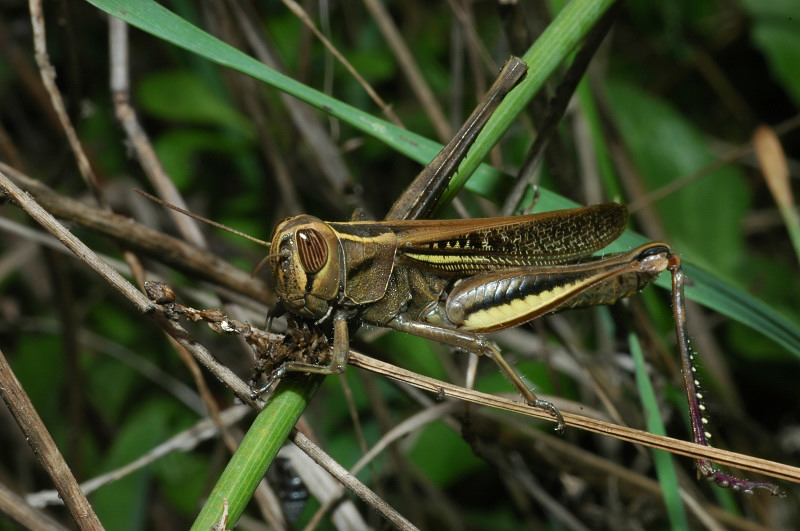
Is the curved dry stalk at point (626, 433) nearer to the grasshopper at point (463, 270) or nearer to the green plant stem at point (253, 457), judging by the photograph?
the grasshopper at point (463, 270)

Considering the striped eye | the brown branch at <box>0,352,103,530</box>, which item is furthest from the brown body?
the brown branch at <box>0,352,103,530</box>

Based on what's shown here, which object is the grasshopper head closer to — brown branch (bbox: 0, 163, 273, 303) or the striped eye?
the striped eye

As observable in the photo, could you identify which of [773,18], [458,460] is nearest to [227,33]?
[458,460]

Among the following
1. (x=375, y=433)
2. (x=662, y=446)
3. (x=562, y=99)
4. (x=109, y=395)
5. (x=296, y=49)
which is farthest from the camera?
(x=296, y=49)

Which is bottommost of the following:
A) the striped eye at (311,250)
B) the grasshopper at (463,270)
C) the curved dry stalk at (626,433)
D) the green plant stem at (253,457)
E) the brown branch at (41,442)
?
the brown branch at (41,442)

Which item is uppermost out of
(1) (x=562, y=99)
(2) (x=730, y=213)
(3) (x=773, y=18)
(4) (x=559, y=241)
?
(3) (x=773, y=18)

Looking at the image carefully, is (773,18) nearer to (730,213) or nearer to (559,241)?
(730,213)

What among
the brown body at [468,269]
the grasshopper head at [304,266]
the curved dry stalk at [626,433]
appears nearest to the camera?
the curved dry stalk at [626,433]

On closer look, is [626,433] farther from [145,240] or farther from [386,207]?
[386,207]

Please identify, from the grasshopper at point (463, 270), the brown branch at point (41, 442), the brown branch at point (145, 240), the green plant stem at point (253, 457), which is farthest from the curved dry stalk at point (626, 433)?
the brown branch at point (145, 240)
